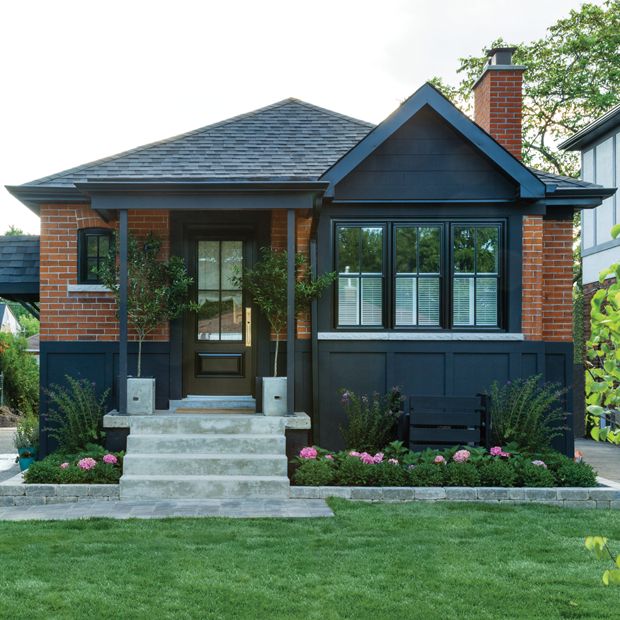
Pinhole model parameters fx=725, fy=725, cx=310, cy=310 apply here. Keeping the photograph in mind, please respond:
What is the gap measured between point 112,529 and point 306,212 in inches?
212

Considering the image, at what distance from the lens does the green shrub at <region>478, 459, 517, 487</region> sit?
8.58 m

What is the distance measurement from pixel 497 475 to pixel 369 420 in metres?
1.94

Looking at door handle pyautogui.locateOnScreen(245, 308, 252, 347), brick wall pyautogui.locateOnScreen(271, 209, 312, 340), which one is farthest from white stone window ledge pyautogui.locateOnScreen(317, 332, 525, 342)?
door handle pyautogui.locateOnScreen(245, 308, 252, 347)

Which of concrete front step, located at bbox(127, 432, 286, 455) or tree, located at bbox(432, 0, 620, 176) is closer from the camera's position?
concrete front step, located at bbox(127, 432, 286, 455)

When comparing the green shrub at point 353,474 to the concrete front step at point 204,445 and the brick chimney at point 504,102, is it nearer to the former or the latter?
the concrete front step at point 204,445

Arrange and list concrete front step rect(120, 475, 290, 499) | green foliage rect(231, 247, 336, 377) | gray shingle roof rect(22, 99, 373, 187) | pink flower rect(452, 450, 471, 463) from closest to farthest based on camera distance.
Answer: concrete front step rect(120, 475, 290, 499)
pink flower rect(452, 450, 471, 463)
green foliage rect(231, 247, 336, 377)
gray shingle roof rect(22, 99, 373, 187)

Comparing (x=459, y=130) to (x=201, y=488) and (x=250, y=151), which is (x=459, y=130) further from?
(x=201, y=488)

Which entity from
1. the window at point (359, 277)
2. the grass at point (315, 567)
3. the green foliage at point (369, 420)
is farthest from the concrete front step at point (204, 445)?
the window at point (359, 277)

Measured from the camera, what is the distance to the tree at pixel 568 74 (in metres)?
22.3

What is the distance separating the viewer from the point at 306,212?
10539 millimetres

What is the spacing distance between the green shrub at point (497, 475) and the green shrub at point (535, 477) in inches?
4.4

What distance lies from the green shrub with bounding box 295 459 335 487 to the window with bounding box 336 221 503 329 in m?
2.47

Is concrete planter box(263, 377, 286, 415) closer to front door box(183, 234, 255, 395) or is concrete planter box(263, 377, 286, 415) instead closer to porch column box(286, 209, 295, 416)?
porch column box(286, 209, 295, 416)

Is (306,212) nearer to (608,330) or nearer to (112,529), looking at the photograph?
(112,529)
